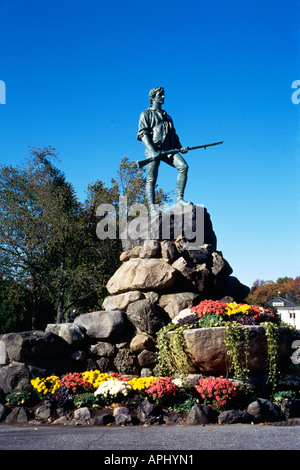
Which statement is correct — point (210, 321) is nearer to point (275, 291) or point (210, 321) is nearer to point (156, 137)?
point (156, 137)

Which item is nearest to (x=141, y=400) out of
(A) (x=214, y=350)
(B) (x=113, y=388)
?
(B) (x=113, y=388)

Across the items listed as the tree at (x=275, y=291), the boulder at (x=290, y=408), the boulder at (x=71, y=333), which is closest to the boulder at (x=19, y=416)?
the boulder at (x=71, y=333)

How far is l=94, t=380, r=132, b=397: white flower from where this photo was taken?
9180mm

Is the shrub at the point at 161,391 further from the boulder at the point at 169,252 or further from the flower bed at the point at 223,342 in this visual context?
the boulder at the point at 169,252

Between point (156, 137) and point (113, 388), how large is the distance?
7.79 meters

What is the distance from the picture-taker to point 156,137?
558 inches

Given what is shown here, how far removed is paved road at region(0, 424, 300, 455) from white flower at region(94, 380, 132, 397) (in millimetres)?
1054

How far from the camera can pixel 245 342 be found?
9.55 m

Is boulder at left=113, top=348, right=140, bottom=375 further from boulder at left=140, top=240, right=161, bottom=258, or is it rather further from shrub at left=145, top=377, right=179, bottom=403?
boulder at left=140, top=240, right=161, bottom=258

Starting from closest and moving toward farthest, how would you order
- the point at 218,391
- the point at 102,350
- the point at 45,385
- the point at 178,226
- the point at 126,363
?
1. the point at 218,391
2. the point at 45,385
3. the point at 126,363
4. the point at 102,350
5. the point at 178,226

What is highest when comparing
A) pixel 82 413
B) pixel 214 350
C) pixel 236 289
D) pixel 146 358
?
pixel 236 289

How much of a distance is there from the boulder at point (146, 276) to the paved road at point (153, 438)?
432 centimetres

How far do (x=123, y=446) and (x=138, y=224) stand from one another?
309 inches

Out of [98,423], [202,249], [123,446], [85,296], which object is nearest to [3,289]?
[85,296]
